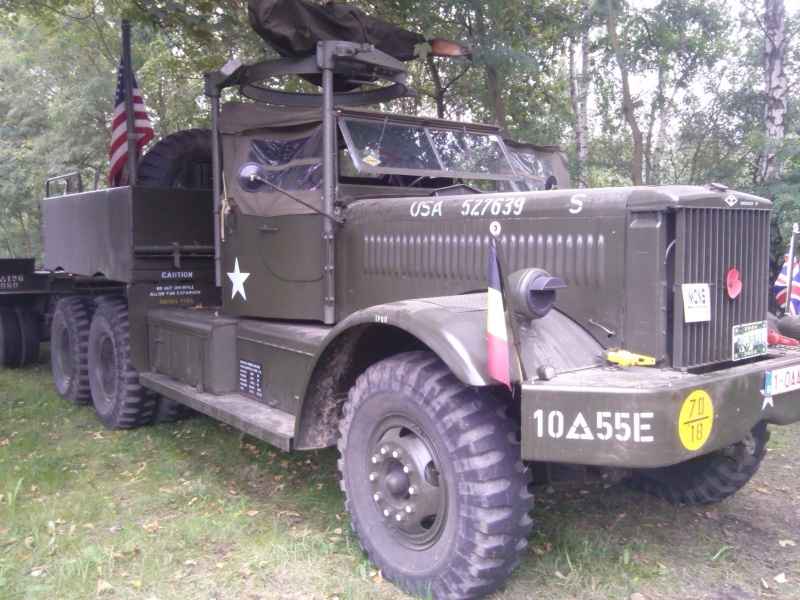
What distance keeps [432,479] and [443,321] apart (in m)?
0.68

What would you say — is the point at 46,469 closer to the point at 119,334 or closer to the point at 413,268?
the point at 119,334

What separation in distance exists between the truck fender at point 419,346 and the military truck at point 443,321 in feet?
0.04

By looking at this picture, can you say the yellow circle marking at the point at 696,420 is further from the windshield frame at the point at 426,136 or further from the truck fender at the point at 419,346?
the windshield frame at the point at 426,136

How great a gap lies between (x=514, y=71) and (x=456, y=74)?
1603 millimetres

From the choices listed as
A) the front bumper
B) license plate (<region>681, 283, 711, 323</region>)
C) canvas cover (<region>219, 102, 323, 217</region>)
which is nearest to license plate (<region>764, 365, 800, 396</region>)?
the front bumper

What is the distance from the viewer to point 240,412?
4379 mm

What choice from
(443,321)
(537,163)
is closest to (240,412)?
(443,321)

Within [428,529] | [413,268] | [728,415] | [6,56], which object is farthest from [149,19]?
[6,56]

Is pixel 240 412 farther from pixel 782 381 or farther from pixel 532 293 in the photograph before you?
pixel 782 381

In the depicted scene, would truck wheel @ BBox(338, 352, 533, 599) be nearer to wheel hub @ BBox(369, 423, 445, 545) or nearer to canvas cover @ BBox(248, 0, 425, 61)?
wheel hub @ BBox(369, 423, 445, 545)

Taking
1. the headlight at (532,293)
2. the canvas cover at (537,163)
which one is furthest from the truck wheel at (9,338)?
the headlight at (532,293)

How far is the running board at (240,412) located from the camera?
3.95m

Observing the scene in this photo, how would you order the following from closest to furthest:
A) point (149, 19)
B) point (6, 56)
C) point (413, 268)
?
point (413, 268)
point (149, 19)
point (6, 56)

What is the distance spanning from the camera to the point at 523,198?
3.50 m
